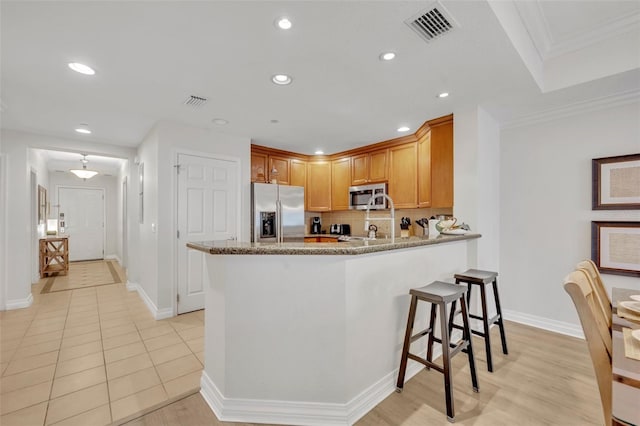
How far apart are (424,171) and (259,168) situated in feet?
8.28

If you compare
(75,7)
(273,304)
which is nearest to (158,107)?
(75,7)

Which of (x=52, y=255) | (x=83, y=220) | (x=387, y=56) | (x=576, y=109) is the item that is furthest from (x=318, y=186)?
(x=83, y=220)

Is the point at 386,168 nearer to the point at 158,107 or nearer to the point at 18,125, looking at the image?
the point at 158,107

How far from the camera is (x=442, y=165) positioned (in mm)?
3262

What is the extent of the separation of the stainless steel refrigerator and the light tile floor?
1.39 m

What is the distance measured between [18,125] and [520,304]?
647cm

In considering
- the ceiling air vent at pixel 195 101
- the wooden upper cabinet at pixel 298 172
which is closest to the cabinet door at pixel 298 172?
the wooden upper cabinet at pixel 298 172

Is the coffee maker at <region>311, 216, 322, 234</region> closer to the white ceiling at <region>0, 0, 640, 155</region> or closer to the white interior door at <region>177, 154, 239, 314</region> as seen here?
the white interior door at <region>177, 154, 239, 314</region>

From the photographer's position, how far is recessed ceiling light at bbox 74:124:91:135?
11.7 feet

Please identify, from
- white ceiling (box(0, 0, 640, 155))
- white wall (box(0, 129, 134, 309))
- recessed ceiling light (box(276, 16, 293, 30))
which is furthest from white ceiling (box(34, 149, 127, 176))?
recessed ceiling light (box(276, 16, 293, 30))

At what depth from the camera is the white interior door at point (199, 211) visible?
357 centimetres

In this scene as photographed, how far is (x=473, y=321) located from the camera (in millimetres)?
2957

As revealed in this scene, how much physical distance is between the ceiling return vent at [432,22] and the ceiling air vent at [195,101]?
2012 millimetres

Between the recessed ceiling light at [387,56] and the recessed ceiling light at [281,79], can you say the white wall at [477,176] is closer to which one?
the recessed ceiling light at [387,56]
